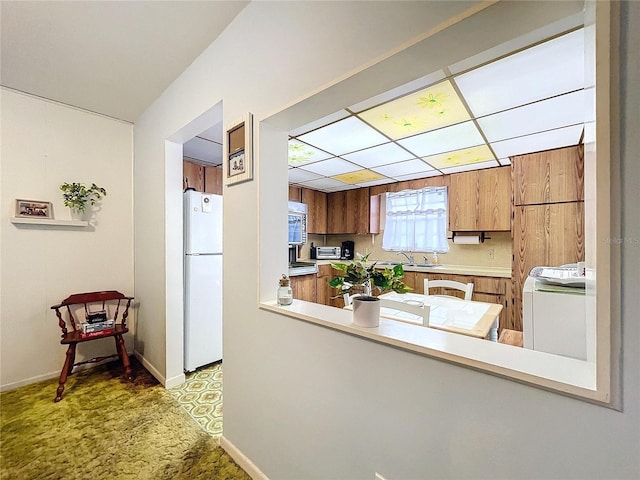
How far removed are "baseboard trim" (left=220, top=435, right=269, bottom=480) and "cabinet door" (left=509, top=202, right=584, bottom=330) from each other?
9.92 feet

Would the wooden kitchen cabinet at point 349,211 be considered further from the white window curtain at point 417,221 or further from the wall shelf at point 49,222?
the wall shelf at point 49,222

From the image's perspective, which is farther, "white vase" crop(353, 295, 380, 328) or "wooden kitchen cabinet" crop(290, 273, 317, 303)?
"wooden kitchen cabinet" crop(290, 273, 317, 303)

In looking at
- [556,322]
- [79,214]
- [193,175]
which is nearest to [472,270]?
[556,322]

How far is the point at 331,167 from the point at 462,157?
1550 mm

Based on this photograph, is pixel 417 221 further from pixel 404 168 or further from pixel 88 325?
pixel 88 325

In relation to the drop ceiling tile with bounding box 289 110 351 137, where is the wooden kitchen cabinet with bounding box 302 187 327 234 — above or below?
below

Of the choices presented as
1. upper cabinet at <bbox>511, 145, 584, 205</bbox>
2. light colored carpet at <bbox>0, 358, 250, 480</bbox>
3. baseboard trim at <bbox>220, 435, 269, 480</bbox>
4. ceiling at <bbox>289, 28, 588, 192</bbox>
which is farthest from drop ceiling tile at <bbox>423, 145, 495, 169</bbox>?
→ light colored carpet at <bbox>0, 358, 250, 480</bbox>

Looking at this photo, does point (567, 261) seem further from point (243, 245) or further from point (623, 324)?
point (243, 245)

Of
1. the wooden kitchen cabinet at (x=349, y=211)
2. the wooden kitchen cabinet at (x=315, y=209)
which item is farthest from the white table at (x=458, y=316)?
the wooden kitchen cabinet at (x=315, y=209)

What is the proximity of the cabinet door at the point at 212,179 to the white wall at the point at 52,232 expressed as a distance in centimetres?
86

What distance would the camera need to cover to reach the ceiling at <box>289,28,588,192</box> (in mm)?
1468

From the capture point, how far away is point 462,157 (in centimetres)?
313

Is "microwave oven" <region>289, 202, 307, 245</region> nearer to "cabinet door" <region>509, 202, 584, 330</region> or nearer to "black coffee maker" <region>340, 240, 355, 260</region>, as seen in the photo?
"black coffee maker" <region>340, 240, 355, 260</region>

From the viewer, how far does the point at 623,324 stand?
0.56 m
